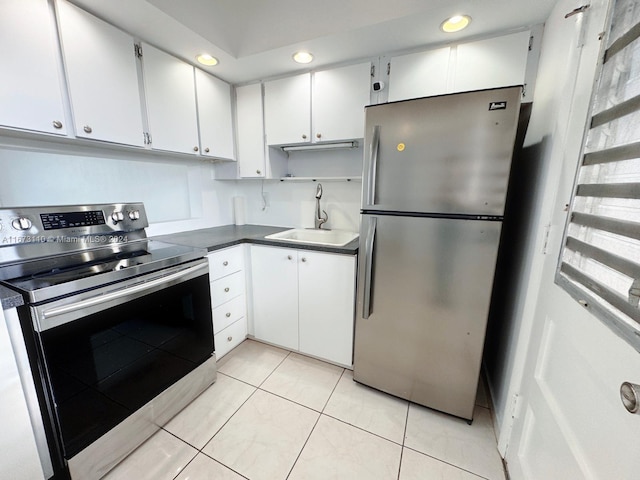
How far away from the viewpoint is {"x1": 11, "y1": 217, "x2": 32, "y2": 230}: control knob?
1.23m

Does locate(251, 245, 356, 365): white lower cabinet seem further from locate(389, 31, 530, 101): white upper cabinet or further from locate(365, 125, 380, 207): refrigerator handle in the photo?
locate(389, 31, 530, 101): white upper cabinet

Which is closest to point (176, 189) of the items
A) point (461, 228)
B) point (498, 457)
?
point (461, 228)

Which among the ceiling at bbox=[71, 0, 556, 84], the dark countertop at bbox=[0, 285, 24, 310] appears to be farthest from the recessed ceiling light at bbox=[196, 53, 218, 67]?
the dark countertop at bbox=[0, 285, 24, 310]

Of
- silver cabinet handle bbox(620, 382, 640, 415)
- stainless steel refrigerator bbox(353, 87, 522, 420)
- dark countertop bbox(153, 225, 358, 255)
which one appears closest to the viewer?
silver cabinet handle bbox(620, 382, 640, 415)

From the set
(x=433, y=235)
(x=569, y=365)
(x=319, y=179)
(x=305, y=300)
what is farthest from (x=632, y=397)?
(x=319, y=179)

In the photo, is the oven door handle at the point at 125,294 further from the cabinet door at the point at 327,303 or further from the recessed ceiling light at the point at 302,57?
the recessed ceiling light at the point at 302,57

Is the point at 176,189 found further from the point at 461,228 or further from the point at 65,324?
the point at 461,228

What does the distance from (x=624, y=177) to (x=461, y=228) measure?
0.70 metres

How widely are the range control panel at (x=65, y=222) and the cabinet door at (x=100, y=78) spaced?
415 mm

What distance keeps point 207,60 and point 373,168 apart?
149cm

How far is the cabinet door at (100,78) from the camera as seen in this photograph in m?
1.28

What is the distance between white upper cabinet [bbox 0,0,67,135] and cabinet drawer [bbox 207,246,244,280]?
1021 millimetres

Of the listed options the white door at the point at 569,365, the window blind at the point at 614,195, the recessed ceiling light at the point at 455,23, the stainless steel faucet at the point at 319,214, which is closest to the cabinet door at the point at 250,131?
the stainless steel faucet at the point at 319,214

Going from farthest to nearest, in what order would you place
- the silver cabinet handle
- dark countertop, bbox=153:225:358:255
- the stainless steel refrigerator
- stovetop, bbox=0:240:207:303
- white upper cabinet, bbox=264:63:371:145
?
white upper cabinet, bbox=264:63:371:145 < dark countertop, bbox=153:225:358:255 < the stainless steel refrigerator < stovetop, bbox=0:240:207:303 < the silver cabinet handle
